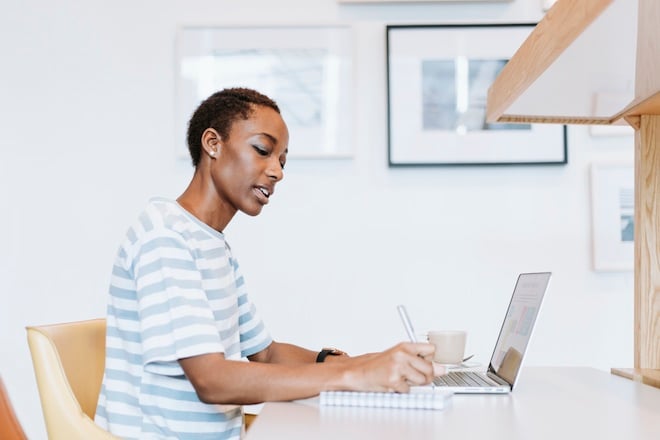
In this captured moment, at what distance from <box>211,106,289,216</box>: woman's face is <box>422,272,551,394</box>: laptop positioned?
18.6 inches

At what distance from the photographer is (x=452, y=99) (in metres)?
2.40

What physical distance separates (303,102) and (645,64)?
1.28m

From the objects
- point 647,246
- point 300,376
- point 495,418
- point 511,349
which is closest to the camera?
point 495,418

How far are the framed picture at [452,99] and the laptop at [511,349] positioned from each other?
0.83 meters

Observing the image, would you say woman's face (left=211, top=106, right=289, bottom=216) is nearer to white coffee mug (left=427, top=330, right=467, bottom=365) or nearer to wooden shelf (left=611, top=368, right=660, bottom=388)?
white coffee mug (left=427, top=330, right=467, bottom=365)

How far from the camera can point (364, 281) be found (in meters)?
2.39

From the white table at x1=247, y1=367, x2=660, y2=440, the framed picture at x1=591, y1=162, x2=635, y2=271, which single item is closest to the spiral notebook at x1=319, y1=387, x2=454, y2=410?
the white table at x1=247, y1=367, x2=660, y2=440

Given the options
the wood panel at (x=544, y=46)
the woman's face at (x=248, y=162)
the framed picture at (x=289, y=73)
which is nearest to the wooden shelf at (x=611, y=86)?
the wood panel at (x=544, y=46)

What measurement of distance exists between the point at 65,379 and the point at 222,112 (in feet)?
1.79

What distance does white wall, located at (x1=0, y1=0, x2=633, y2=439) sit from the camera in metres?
2.38

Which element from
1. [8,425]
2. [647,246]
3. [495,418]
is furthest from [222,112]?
[647,246]

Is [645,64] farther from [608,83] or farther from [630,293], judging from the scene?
[630,293]

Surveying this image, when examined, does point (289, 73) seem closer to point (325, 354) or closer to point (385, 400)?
point (325, 354)

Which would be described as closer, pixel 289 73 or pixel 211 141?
pixel 211 141
